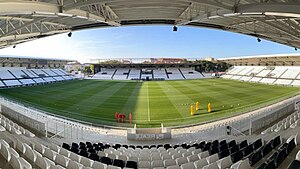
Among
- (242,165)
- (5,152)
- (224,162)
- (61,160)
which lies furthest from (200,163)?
(5,152)

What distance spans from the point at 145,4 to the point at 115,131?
28.7ft

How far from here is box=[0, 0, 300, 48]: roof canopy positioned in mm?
8445

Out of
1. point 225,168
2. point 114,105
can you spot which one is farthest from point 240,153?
point 114,105

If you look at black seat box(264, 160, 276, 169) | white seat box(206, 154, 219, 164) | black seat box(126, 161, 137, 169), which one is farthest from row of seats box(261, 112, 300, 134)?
black seat box(126, 161, 137, 169)

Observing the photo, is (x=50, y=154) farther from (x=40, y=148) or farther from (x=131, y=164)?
(x=131, y=164)

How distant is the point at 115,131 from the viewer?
1579 cm

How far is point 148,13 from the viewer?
14.8 m

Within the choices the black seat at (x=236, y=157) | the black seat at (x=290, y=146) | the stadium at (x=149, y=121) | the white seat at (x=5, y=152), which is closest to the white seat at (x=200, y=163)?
the stadium at (x=149, y=121)

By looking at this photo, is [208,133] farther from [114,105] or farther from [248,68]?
[248,68]

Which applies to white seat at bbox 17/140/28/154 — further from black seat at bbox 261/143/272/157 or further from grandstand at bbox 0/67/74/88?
grandstand at bbox 0/67/74/88

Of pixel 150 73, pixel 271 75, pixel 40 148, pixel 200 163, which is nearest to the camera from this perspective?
pixel 200 163

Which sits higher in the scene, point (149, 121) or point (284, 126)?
point (284, 126)

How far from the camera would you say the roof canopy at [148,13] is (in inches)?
332

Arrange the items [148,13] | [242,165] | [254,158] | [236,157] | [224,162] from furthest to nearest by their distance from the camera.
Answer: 1. [148,13]
2. [236,157]
3. [224,162]
4. [254,158]
5. [242,165]
